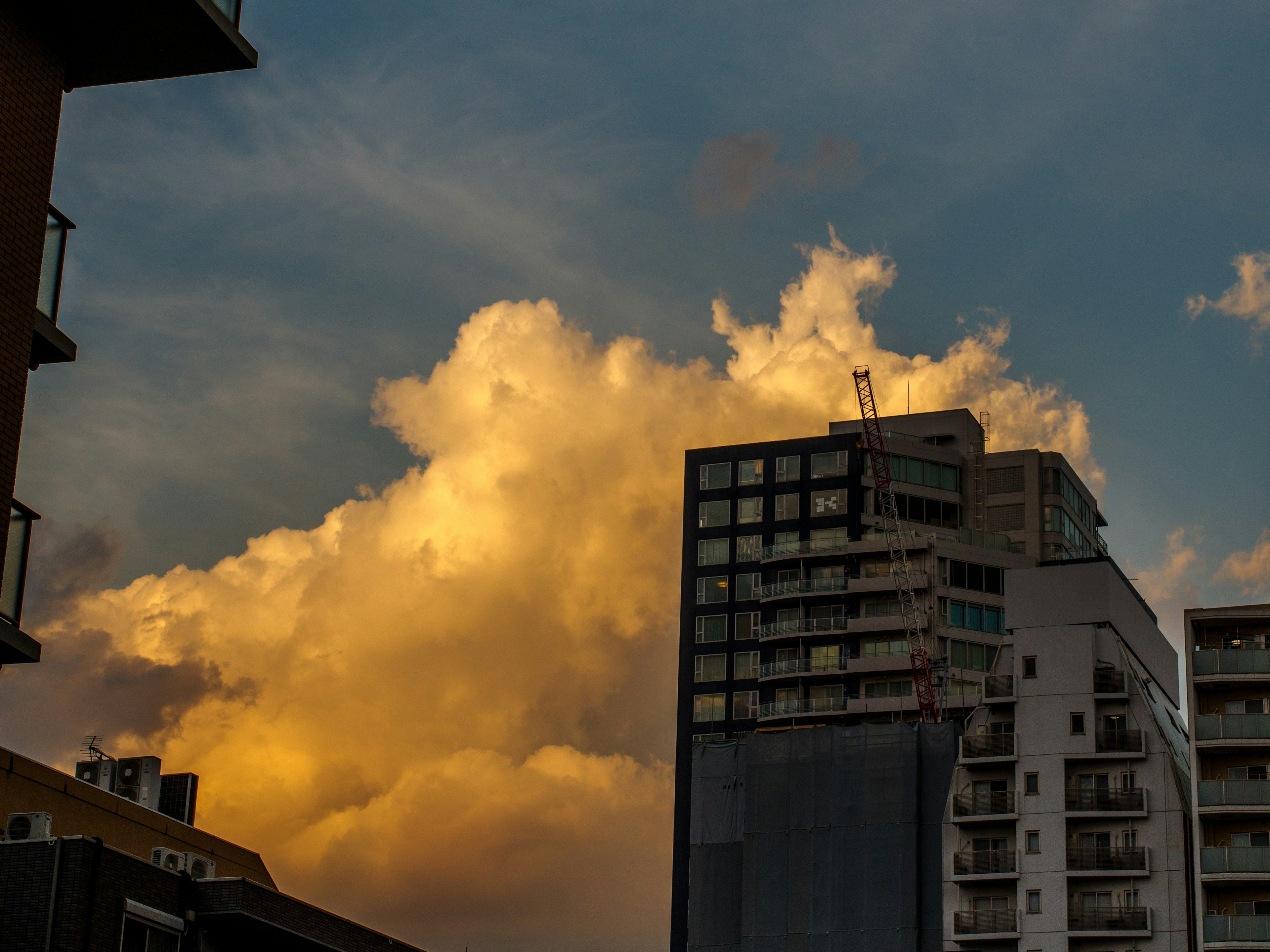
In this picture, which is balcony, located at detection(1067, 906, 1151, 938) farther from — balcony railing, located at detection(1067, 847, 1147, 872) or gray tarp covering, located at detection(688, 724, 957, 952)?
gray tarp covering, located at detection(688, 724, 957, 952)

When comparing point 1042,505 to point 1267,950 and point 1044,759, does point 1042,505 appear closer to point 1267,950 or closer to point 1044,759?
point 1044,759

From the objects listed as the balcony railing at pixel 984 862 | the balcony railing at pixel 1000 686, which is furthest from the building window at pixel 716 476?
the balcony railing at pixel 984 862

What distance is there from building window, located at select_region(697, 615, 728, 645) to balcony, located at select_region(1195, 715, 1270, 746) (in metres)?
65.4

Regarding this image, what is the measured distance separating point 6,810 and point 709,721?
120650 millimetres

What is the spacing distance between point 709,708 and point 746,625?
8494mm

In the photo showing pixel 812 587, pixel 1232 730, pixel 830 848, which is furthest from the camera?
pixel 812 587

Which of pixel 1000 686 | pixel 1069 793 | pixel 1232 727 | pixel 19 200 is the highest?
pixel 1000 686

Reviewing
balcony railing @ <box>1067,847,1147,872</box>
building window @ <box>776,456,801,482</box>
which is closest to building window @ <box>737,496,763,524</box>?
building window @ <box>776,456,801,482</box>

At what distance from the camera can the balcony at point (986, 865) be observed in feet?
381

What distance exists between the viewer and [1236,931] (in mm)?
103438

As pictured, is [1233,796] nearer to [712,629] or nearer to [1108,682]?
[1108,682]

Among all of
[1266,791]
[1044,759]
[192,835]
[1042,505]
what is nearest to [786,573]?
[1042,505]

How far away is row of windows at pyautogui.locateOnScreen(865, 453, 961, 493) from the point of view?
169375mm

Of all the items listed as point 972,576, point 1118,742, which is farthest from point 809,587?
point 1118,742
